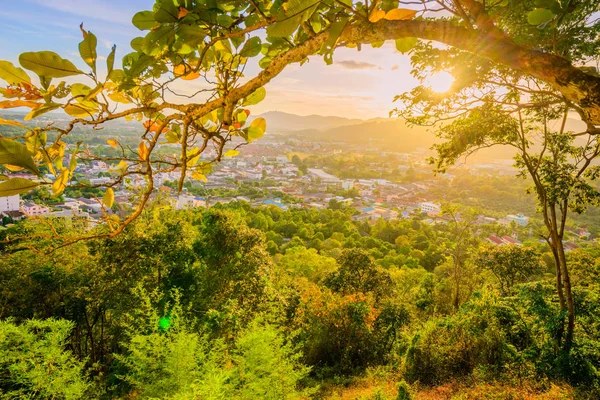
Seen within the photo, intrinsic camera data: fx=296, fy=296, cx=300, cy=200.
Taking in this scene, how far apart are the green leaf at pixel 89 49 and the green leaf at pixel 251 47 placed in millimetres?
337

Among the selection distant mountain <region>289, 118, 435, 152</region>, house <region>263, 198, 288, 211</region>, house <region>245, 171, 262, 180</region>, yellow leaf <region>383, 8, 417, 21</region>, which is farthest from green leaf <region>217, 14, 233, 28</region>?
distant mountain <region>289, 118, 435, 152</region>

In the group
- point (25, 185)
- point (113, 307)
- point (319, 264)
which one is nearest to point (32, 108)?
point (25, 185)

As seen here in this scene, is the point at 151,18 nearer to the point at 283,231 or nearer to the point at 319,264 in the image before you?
the point at 319,264

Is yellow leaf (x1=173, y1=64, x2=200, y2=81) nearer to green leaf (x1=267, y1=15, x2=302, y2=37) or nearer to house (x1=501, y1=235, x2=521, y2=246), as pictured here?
green leaf (x1=267, y1=15, x2=302, y2=37)

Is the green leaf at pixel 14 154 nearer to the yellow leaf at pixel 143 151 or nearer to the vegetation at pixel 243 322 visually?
the yellow leaf at pixel 143 151

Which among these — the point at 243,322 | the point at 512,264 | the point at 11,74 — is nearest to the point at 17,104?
the point at 11,74

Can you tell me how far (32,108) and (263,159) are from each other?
6614 cm

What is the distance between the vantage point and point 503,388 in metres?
4.72

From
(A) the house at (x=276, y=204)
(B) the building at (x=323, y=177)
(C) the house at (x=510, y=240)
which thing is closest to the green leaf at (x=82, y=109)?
(C) the house at (x=510, y=240)

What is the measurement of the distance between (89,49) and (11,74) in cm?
13

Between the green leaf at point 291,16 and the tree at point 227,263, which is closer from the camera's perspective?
the green leaf at point 291,16

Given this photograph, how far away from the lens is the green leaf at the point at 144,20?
1.61 feet

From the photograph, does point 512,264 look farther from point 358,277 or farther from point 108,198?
point 108,198

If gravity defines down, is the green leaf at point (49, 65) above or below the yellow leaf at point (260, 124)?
above
